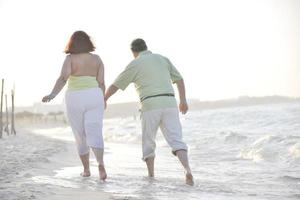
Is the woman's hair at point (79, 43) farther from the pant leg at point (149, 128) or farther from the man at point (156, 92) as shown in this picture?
the pant leg at point (149, 128)

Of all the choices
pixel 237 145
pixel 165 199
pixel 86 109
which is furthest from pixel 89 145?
pixel 237 145

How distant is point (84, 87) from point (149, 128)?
34.6 inches

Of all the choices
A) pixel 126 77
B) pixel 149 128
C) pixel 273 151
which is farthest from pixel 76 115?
pixel 273 151

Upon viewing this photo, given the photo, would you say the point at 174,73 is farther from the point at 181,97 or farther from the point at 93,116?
the point at 93,116

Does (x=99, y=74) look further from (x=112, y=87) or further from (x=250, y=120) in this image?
(x=250, y=120)

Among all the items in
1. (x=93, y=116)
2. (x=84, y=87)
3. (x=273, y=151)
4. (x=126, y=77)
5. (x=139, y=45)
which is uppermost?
(x=139, y=45)

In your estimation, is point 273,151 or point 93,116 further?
point 273,151

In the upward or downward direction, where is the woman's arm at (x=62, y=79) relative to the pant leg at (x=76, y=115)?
upward

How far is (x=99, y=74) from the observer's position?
598 centimetres

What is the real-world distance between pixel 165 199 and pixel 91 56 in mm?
2167

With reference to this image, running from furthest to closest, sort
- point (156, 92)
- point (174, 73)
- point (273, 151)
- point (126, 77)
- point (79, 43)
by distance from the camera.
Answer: point (273, 151) → point (174, 73) → point (126, 77) → point (156, 92) → point (79, 43)

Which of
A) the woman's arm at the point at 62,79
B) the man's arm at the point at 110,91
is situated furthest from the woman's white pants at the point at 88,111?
the man's arm at the point at 110,91

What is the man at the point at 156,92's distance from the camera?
6012 millimetres

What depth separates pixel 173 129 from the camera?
6051mm
